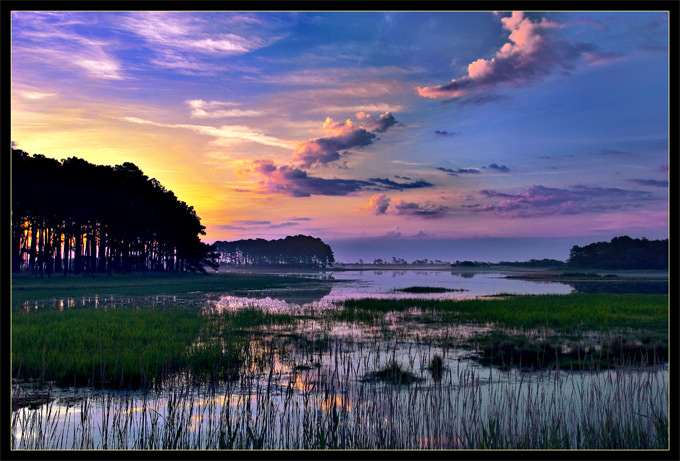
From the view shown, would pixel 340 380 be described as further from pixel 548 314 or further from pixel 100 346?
pixel 548 314

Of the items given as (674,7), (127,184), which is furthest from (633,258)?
(674,7)

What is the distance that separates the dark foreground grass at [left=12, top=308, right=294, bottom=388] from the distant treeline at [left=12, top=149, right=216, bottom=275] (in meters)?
42.6

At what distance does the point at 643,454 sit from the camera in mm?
4918

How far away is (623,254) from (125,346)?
448 ft

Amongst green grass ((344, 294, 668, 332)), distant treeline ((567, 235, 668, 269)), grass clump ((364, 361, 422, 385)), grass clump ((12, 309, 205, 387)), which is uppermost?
distant treeline ((567, 235, 668, 269))

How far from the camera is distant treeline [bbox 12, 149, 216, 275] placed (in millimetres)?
58031

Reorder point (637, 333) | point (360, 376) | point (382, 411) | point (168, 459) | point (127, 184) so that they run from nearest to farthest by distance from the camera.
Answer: point (168, 459) → point (382, 411) → point (360, 376) → point (637, 333) → point (127, 184)

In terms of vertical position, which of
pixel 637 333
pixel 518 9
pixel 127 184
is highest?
pixel 127 184

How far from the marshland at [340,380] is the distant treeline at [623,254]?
106084mm

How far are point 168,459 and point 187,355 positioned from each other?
34.2 feet

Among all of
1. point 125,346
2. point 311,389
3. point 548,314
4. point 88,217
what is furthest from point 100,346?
point 88,217

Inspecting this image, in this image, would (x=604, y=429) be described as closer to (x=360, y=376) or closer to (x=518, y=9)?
(x=360, y=376)

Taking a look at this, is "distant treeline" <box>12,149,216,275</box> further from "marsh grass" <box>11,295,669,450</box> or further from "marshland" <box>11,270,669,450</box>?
"marsh grass" <box>11,295,669,450</box>

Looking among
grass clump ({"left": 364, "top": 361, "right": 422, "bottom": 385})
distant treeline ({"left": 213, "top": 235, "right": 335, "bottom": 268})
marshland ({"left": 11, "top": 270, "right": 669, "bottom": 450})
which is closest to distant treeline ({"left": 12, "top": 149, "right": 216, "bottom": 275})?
marshland ({"left": 11, "top": 270, "right": 669, "bottom": 450})
